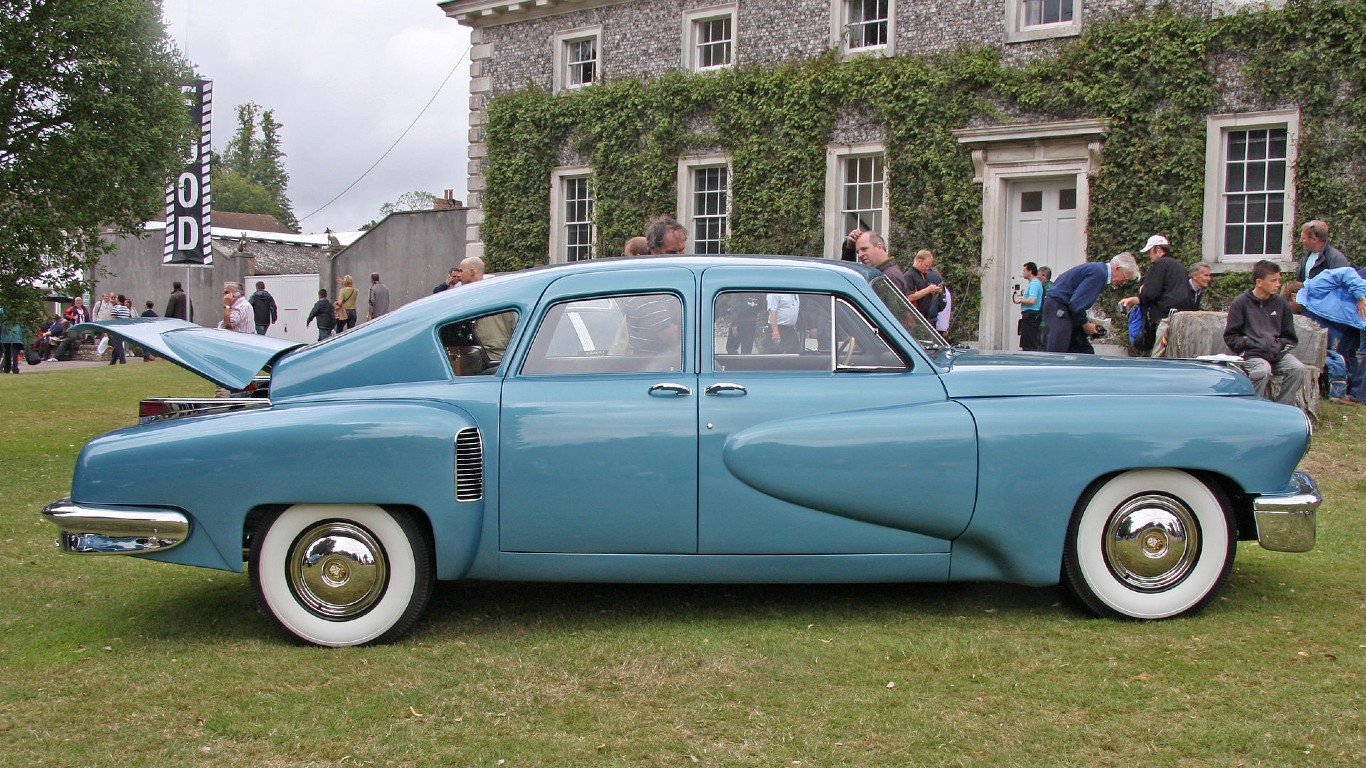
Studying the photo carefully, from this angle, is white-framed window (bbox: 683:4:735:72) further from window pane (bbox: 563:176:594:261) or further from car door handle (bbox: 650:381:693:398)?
car door handle (bbox: 650:381:693:398)

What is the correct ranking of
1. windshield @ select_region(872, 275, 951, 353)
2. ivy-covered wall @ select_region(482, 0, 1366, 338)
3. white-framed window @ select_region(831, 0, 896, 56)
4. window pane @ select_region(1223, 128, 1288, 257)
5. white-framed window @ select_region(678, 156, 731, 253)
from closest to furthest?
windshield @ select_region(872, 275, 951, 353) → ivy-covered wall @ select_region(482, 0, 1366, 338) → window pane @ select_region(1223, 128, 1288, 257) → white-framed window @ select_region(831, 0, 896, 56) → white-framed window @ select_region(678, 156, 731, 253)

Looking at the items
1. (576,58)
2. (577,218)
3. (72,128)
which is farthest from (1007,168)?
(72,128)

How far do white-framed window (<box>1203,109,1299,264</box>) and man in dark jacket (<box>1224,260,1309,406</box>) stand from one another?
581 cm

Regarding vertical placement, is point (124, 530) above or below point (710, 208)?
below

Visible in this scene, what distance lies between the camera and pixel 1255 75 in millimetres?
15969

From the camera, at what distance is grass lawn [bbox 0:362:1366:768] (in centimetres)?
381

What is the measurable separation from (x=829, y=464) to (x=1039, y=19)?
14464 millimetres

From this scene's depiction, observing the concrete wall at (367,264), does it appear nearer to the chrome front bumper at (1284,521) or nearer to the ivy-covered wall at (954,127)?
the ivy-covered wall at (954,127)

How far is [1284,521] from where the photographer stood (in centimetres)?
506

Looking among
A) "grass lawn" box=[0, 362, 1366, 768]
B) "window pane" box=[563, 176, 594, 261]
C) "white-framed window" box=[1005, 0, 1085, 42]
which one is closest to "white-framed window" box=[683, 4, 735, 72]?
"window pane" box=[563, 176, 594, 261]

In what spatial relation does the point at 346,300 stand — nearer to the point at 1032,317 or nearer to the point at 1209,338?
the point at 1032,317

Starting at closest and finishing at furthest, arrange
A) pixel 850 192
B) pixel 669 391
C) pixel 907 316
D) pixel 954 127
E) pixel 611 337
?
pixel 669 391, pixel 611 337, pixel 907 316, pixel 954 127, pixel 850 192

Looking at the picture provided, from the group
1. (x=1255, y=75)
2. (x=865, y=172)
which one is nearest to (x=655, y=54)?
(x=865, y=172)

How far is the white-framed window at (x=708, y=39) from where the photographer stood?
67.9 ft
